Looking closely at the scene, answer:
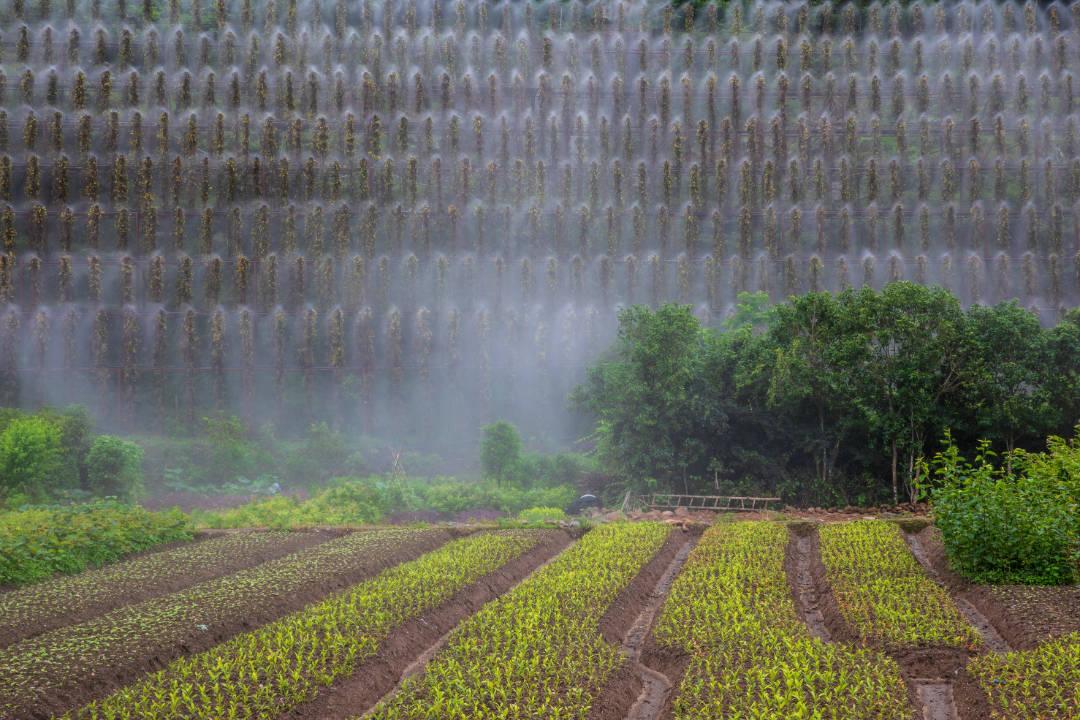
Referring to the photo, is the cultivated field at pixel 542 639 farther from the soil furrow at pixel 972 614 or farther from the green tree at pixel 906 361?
the green tree at pixel 906 361

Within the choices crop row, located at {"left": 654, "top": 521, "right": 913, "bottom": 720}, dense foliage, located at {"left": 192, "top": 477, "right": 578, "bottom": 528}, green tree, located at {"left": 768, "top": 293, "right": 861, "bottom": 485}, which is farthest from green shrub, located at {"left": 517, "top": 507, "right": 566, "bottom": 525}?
crop row, located at {"left": 654, "top": 521, "right": 913, "bottom": 720}

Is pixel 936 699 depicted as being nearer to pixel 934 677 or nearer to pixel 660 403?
pixel 934 677

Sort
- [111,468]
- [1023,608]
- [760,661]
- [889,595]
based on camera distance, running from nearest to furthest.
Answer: [760,661] → [1023,608] → [889,595] → [111,468]

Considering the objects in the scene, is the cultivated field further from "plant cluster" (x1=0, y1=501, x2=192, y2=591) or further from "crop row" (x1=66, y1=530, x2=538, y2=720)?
"plant cluster" (x1=0, y1=501, x2=192, y2=591)

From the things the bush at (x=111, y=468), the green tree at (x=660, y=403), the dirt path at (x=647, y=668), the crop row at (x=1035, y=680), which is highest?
the green tree at (x=660, y=403)

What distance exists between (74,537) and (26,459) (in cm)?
807

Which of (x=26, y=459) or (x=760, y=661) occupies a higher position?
(x=26, y=459)

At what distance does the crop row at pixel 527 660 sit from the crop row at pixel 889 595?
302 centimetres

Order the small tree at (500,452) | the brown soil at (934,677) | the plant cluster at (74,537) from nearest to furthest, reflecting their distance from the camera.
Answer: the brown soil at (934,677)
the plant cluster at (74,537)
the small tree at (500,452)

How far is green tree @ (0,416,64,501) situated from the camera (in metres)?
22.7

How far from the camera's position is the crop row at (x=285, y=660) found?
8.32m

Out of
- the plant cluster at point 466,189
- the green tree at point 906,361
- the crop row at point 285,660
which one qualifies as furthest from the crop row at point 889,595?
the plant cluster at point 466,189

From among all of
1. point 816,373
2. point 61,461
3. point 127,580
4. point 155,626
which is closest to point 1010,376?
point 816,373

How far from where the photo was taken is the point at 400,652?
1073 cm
